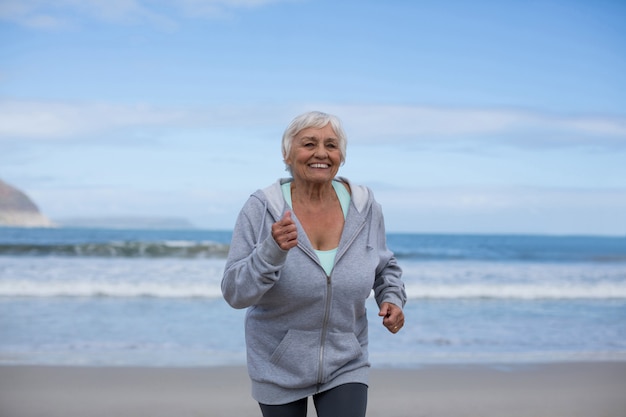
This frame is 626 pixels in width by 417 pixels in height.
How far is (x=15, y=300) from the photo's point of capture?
1211cm

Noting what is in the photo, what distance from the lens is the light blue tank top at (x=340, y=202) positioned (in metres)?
2.61

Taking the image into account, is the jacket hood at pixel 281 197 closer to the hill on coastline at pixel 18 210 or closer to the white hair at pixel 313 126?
the white hair at pixel 313 126

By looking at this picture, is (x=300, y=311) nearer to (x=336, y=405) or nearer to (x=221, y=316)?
(x=336, y=405)

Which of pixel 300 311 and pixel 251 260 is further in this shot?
pixel 300 311

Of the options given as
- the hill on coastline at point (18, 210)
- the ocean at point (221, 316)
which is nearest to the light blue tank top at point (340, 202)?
the ocean at point (221, 316)

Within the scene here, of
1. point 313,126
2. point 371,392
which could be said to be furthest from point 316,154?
point 371,392

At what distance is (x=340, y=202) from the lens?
278cm

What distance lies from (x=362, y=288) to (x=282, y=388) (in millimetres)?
436

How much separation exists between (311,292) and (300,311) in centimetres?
9

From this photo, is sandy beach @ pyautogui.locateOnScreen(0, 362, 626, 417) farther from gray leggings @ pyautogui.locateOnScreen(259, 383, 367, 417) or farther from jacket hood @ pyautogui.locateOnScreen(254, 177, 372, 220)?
jacket hood @ pyautogui.locateOnScreen(254, 177, 372, 220)

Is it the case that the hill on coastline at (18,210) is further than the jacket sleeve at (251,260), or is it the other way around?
the hill on coastline at (18,210)

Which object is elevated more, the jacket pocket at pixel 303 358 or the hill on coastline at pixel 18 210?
the jacket pocket at pixel 303 358

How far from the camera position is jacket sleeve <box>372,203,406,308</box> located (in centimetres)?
277

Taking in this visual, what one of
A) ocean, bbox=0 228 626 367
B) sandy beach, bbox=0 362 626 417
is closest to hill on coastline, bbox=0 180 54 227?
ocean, bbox=0 228 626 367
